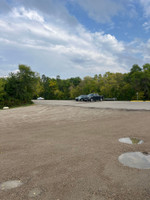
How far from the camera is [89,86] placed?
47781 millimetres

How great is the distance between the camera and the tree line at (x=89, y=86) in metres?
25.0

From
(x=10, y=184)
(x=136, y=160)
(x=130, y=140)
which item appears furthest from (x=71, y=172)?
(x=130, y=140)

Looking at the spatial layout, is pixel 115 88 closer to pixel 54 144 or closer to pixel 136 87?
pixel 136 87

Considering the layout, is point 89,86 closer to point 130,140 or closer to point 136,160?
point 130,140

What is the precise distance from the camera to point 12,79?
25.4 m

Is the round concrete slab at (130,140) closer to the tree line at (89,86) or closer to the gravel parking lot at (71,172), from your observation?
the gravel parking lot at (71,172)

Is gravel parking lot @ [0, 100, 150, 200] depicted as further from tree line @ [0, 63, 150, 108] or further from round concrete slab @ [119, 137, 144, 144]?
tree line @ [0, 63, 150, 108]

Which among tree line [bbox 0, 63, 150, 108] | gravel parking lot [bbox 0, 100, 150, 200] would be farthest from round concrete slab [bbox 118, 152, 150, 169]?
tree line [bbox 0, 63, 150, 108]

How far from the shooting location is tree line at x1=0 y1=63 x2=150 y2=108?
25.0 metres

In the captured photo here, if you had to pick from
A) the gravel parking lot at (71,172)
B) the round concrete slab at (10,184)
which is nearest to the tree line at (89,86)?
the gravel parking lot at (71,172)

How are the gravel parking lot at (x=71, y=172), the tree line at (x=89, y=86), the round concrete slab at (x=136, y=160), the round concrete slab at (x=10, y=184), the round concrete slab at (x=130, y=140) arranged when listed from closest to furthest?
the gravel parking lot at (x=71, y=172)
the round concrete slab at (x=10, y=184)
the round concrete slab at (x=136, y=160)
the round concrete slab at (x=130, y=140)
the tree line at (x=89, y=86)

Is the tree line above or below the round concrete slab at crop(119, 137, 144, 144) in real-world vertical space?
above

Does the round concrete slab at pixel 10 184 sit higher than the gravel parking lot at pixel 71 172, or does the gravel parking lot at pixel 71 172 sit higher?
the gravel parking lot at pixel 71 172

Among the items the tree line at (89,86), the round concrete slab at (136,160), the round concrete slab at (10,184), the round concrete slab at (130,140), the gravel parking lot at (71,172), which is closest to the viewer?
the gravel parking lot at (71,172)
